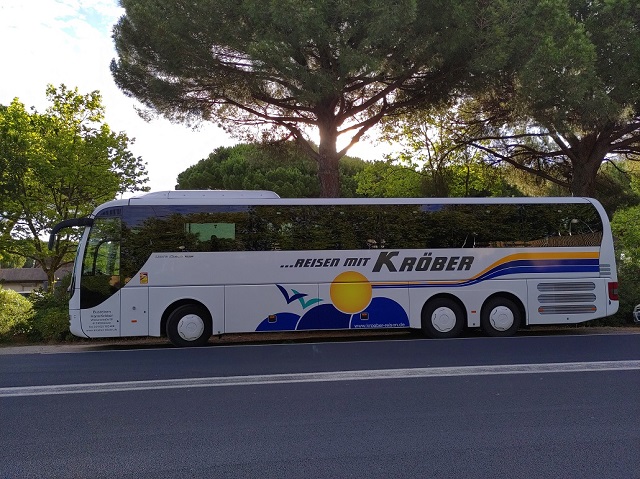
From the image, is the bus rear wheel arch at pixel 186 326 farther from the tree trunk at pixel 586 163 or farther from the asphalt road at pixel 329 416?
the tree trunk at pixel 586 163

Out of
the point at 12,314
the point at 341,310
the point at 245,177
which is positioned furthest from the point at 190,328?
the point at 245,177

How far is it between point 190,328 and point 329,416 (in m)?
6.97

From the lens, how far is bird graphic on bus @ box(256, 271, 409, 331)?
12.9 m

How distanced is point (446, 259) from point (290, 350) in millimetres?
4074

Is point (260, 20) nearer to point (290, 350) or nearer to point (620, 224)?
point (290, 350)

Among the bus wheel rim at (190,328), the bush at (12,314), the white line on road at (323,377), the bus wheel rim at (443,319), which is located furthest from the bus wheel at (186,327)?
the bus wheel rim at (443,319)

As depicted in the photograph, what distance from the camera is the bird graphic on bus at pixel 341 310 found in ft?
42.3

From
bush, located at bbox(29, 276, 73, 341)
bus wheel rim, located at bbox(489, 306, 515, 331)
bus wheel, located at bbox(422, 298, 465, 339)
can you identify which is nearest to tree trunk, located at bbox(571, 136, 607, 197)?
bus wheel rim, located at bbox(489, 306, 515, 331)

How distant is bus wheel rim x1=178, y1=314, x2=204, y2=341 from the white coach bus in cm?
2

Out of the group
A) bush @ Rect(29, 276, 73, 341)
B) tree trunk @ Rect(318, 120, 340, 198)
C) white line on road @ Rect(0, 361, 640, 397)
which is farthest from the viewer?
tree trunk @ Rect(318, 120, 340, 198)

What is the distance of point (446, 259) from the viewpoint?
13383mm

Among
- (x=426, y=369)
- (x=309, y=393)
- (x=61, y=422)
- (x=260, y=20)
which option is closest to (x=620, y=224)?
(x=260, y=20)

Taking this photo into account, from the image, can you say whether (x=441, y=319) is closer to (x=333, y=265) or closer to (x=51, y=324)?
(x=333, y=265)

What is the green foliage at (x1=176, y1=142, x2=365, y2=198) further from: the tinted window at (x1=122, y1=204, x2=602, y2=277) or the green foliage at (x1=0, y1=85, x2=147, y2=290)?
the tinted window at (x1=122, y1=204, x2=602, y2=277)
